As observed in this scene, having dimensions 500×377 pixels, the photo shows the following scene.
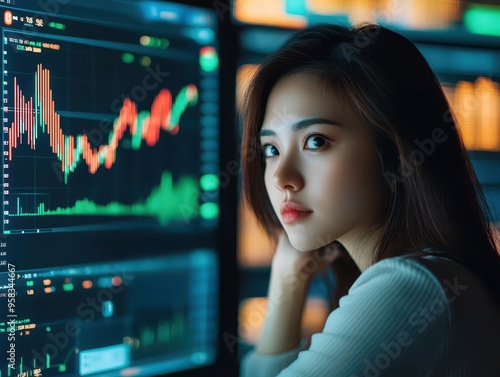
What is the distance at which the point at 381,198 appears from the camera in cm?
83

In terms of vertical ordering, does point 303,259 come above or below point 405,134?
below

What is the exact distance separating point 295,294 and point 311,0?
55 centimetres

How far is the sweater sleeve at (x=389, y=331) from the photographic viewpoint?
0.67 m

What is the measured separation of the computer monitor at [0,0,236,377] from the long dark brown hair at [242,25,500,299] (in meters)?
0.15

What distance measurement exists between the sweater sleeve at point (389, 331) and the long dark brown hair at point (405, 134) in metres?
0.12

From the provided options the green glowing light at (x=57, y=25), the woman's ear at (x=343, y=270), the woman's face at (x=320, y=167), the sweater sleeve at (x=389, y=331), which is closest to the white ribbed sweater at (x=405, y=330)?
the sweater sleeve at (x=389, y=331)

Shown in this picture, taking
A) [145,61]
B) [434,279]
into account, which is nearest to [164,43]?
[145,61]

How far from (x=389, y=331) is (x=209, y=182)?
1.23ft

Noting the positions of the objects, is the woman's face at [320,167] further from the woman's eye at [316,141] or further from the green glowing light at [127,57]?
the green glowing light at [127,57]

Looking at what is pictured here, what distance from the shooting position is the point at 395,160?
2.64 feet

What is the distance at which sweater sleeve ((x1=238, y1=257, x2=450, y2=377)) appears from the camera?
26.3 inches

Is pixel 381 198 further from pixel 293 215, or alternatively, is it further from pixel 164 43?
pixel 164 43

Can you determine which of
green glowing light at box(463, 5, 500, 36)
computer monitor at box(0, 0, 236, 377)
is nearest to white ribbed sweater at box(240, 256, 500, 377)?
computer monitor at box(0, 0, 236, 377)

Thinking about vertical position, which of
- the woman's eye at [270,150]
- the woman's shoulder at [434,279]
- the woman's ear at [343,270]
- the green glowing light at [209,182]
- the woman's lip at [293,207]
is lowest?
the woman's ear at [343,270]
